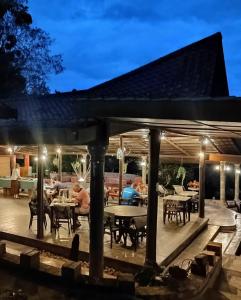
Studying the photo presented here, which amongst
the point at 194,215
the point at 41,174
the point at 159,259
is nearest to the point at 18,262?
the point at 159,259

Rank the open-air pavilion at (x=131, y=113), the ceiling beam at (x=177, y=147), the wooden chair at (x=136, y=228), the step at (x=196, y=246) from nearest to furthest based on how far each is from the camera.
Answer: the open-air pavilion at (x=131, y=113) → the step at (x=196, y=246) → the wooden chair at (x=136, y=228) → the ceiling beam at (x=177, y=147)

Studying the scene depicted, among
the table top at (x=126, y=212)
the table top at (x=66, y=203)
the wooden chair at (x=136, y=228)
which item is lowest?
the wooden chair at (x=136, y=228)

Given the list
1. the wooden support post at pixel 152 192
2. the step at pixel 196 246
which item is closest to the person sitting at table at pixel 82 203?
the step at pixel 196 246

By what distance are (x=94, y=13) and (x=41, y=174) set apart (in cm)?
14436

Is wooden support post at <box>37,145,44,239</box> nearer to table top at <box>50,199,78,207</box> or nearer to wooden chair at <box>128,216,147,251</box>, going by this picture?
table top at <box>50,199,78,207</box>

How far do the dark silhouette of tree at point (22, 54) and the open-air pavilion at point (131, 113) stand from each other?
50.5 ft

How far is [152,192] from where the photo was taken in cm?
626

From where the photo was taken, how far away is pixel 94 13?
140 m

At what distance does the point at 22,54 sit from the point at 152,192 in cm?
2166

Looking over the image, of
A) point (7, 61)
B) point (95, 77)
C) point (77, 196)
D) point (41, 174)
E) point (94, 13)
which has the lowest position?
point (77, 196)

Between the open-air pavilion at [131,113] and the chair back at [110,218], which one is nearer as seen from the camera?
the open-air pavilion at [131,113]

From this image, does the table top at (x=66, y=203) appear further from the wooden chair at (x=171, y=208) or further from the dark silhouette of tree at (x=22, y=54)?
the dark silhouette of tree at (x=22, y=54)

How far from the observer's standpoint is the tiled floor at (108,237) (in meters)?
7.11

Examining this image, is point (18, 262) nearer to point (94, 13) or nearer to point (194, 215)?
point (194, 215)
